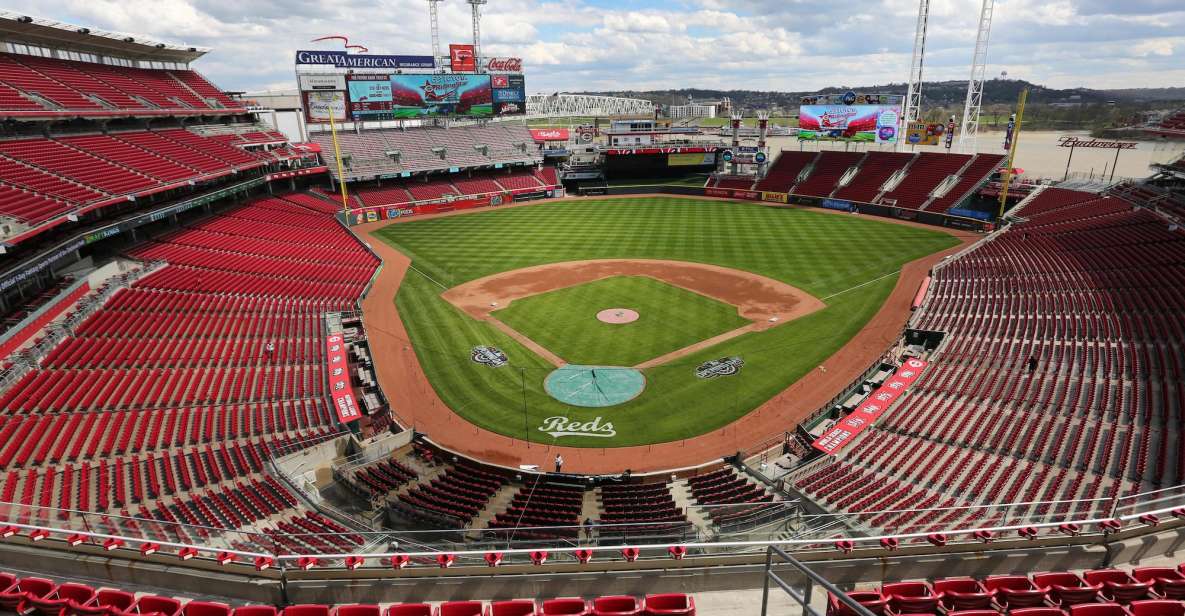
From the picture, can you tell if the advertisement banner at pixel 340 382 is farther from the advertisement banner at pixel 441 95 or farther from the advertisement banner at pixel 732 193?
the advertisement banner at pixel 732 193

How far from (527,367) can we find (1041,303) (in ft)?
101

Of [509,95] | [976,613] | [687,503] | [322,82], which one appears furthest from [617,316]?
[509,95]

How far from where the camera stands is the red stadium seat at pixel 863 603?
332 inches

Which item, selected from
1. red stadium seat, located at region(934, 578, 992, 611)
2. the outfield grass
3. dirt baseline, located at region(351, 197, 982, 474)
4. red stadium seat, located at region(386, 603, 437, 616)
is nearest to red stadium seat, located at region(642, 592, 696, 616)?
red stadium seat, located at region(386, 603, 437, 616)

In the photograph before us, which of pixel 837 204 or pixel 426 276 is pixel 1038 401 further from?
pixel 837 204

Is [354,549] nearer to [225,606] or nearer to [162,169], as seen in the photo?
[225,606]

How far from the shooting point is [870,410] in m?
26.2

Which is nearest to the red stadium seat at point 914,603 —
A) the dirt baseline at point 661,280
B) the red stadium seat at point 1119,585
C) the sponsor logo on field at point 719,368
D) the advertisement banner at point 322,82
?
the red stadium seat at point 1119,585

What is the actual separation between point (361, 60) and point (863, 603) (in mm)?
82294

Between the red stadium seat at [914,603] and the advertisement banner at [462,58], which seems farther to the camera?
the advertisement banner at [462,58]

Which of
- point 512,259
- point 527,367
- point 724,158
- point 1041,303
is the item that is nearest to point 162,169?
point 512,259

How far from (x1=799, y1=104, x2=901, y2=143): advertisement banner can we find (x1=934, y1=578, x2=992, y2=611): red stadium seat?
74293mm

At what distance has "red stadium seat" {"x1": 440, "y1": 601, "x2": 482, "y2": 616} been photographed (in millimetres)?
9516

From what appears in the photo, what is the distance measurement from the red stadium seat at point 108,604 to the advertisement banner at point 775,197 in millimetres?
78223
